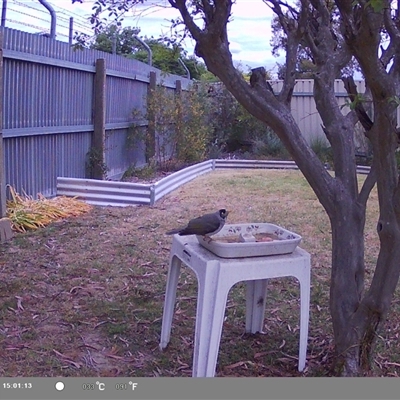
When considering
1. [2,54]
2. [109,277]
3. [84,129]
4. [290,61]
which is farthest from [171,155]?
[290,61]

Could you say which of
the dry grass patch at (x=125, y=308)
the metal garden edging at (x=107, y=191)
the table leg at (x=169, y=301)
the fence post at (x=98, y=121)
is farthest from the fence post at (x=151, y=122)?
the table leg at (x=169, y=301)

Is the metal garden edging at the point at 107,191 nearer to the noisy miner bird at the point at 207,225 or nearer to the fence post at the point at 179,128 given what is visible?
the fence post at the point at 179,128

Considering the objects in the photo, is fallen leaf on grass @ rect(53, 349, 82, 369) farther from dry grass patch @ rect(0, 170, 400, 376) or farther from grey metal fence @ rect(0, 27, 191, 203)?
grey metal fence @ rect(0, 27, 191, 203)

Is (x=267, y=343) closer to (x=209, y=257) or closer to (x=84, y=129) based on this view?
(x=209, y=257)

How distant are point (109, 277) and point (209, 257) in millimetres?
2436

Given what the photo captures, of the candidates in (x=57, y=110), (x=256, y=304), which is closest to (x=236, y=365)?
(x=256, y=304)

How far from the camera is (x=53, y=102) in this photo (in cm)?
916

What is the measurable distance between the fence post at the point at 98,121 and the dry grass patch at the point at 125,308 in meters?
2.06

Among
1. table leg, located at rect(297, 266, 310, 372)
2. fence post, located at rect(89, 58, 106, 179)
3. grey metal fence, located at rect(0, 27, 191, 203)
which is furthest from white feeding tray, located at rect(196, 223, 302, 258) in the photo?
fence post, located at rect(89, 58, 106, 179)

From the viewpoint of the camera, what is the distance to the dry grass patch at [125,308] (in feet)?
13.3

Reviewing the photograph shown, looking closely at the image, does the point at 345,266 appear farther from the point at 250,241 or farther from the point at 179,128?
the point at 179,128

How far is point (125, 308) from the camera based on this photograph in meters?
5.07

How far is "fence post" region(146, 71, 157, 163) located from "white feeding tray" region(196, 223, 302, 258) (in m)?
8.98

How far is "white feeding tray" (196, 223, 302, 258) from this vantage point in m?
3.59
